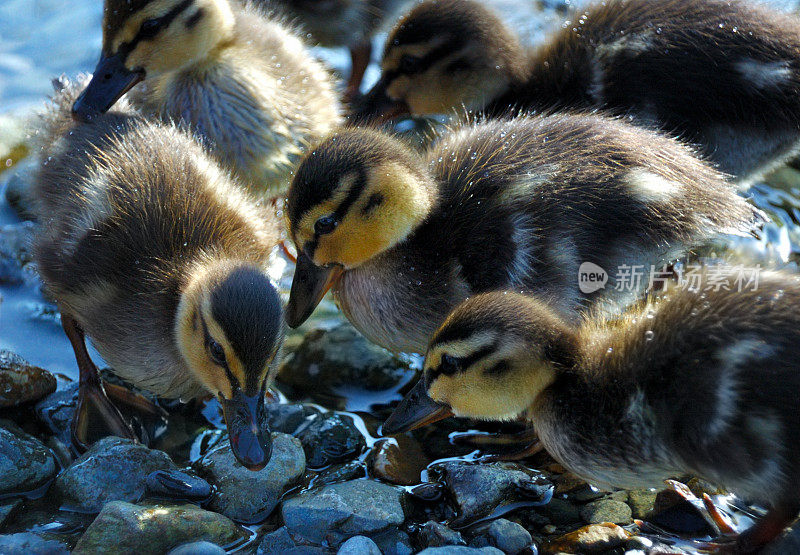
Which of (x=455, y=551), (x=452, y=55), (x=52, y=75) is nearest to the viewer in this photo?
(x=455, y=551)

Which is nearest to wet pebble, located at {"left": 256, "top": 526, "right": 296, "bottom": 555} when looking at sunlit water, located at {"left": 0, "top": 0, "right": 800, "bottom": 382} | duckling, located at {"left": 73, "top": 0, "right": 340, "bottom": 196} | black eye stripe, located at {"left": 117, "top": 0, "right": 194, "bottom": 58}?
sunlit water, located at {"left": 0, "top": 0, "right": 800, "bottom": 382}

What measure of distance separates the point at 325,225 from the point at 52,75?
2382mm

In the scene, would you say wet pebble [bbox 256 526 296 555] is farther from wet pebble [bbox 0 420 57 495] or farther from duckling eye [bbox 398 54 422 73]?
duckling eye [bbox 398 54 422 73]

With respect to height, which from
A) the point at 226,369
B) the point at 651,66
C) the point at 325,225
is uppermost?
the point at 651,66

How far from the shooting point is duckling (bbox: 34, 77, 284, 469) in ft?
7.51

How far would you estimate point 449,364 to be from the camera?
2318 mm

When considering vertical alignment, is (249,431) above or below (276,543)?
above

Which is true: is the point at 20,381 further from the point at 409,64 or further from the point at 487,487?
the point at 409,64

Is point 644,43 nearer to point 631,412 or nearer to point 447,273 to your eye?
point 447,273

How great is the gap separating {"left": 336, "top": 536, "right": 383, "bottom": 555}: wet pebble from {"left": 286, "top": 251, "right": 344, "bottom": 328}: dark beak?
0.75 metres

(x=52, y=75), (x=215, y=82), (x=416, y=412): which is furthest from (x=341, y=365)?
(x=52, y=75)

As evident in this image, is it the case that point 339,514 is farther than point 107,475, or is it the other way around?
point 107,475

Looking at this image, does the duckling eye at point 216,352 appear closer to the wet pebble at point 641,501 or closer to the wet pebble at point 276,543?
the wet pebble at point 276,543

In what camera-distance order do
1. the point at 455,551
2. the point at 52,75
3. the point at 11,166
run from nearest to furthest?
the point at 455,551 < the point at 11,166 < the point at 52,75
